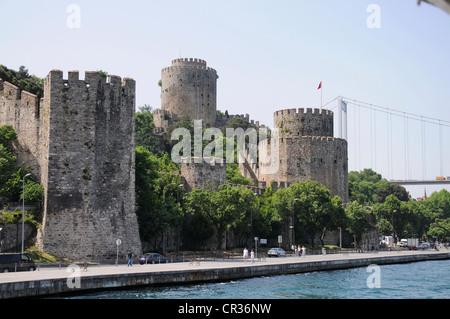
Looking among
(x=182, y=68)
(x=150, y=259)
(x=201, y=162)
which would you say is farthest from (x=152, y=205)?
(x=182, y=68)

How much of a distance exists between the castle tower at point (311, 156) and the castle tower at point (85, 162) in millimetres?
30796

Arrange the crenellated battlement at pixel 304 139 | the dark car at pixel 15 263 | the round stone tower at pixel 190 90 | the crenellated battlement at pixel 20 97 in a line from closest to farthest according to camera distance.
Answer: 1. the dark car at pixel 15 263
2. the crenellated battlement at pixel 20 97
3. the crenellated battlement at pixel 304 139
4. the round stone tower at pixel 190 90

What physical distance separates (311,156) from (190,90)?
34.1m

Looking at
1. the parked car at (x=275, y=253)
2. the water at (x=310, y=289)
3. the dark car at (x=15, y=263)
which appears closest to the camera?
the water at (x=310, y=289)

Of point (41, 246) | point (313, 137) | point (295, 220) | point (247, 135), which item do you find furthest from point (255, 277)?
point (247, 135)

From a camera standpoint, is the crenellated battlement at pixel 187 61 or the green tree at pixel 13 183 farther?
the crenellated battlement at pixel 187 61

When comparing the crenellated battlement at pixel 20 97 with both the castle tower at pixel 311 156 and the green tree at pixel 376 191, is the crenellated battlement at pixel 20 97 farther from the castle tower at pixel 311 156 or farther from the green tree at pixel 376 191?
the green tree at pixel 376 191

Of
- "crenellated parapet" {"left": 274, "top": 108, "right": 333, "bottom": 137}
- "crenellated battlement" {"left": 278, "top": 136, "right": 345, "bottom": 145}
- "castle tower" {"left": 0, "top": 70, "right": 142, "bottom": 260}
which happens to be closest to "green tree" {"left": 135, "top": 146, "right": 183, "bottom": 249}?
"castle tower" {"left": 0, "top": 70, "right": 142, "bottom": 260}

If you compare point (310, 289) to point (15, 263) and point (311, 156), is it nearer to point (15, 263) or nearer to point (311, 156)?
point (15, 263)

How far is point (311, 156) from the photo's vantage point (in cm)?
6819

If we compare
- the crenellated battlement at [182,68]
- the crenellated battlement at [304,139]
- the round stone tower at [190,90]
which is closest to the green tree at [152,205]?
the crenellated battlement at [304,139]

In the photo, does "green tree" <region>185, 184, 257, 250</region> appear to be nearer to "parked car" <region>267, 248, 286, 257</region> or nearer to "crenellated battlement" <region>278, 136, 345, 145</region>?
"parked car" <region>267, 248, 286, 257</region>

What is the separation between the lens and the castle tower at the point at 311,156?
67938 mm
